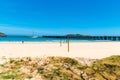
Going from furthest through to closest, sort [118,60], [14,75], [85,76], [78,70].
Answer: [118,60] → [78,70] → [85,76] → [14,75]

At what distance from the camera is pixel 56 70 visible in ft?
27.8

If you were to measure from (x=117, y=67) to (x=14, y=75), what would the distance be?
17.4ft

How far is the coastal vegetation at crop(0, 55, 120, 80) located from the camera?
7770mm

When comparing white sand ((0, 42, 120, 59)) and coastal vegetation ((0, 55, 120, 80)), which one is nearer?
coastal vegetation ((0, 55, 120, 80))

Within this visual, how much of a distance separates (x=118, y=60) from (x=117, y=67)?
3.45 feet

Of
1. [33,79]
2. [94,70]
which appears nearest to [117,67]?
[94,70]

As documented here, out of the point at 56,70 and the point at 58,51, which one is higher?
the point at 56,70

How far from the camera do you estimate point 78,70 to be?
904 centimetres

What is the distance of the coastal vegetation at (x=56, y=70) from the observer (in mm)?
7770

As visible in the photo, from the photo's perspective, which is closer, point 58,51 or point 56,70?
point 56,70

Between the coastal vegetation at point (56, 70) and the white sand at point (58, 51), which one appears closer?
the coastal vegetation at point (56, 70)

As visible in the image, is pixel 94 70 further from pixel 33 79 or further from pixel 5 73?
pixel 5 73

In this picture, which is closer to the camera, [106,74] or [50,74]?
[50,74]

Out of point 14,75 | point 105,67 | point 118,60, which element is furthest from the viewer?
point 118,60
